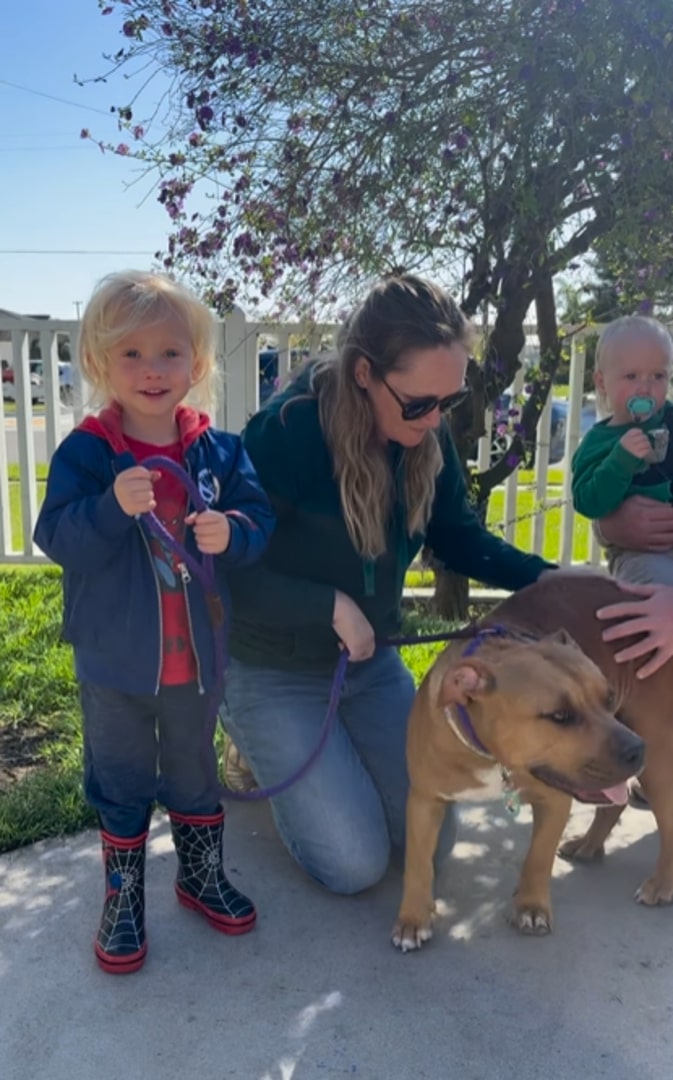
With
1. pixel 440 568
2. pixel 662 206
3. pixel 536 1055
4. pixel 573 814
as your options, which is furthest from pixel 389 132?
pixel 536 1055

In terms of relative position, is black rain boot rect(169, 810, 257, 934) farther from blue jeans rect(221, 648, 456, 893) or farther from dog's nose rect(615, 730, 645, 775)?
dog's nose rect(615, 730, 645, 775)

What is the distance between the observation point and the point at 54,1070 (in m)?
2.10

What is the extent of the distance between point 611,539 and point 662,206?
1.75 metres

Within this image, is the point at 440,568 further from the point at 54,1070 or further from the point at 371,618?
the point at 54,1070

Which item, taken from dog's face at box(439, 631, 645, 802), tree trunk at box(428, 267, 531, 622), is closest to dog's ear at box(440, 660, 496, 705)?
dog's face at box(439, 631, 645, 802)

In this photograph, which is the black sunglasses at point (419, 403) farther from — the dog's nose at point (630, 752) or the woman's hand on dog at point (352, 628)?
the dog's nose at point (630, 752)

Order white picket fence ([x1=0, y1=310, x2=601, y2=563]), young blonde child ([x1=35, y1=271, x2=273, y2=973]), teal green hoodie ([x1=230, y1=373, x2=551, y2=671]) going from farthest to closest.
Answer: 1. white picket fence ([x1=0, y1=310, x2=601, y2=563])
2. teal green hoodie ([x1=230, y1=373, x2=551, y2=671])
3. young blonde child ([x1=35, y1=271, x2=273, y2=973])

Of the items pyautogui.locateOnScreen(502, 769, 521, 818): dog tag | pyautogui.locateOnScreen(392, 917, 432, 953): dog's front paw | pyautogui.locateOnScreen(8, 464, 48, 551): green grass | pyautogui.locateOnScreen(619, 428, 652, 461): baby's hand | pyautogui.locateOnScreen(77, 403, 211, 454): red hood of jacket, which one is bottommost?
pyautogui.locateOnScreen(392, 917, 432, 953): dog's front paw

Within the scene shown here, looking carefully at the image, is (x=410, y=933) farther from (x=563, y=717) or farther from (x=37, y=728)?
(x=37, y=728)

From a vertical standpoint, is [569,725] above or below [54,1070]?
above

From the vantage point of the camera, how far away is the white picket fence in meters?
6.21

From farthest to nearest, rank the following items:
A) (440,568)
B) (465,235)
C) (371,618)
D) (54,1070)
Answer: (440,568) → (465,235) → (371,618) → (54,1070)

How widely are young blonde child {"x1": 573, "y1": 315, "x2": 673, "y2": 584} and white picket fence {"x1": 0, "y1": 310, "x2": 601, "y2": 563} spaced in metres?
2.51

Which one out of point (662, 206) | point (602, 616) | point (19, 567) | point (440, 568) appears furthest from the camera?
point (19, 567)
